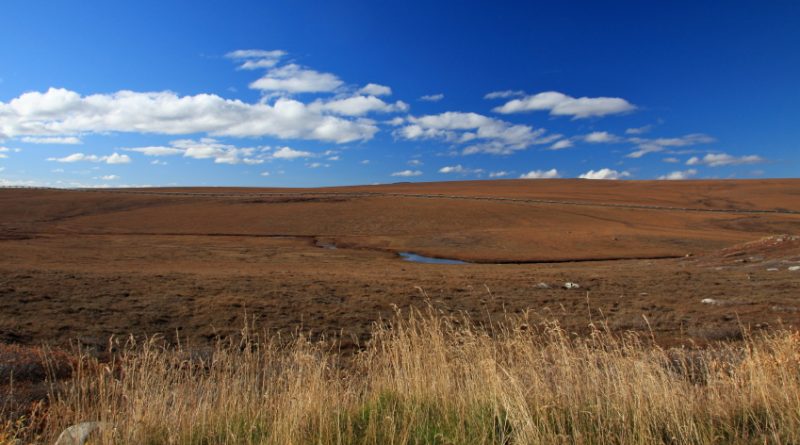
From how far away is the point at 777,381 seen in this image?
522 cm

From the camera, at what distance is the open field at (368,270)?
13.7 meters

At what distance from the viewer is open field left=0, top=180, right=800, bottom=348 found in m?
13.7

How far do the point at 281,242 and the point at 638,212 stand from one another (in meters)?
54.6

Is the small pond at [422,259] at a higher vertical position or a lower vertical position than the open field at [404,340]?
lower

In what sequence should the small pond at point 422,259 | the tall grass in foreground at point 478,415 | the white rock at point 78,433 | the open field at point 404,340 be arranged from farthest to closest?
the small pond at point 422,259 → the open field at point 404,340 → the white rock at point 78,433 → the tall grass in foreground at point 478,415

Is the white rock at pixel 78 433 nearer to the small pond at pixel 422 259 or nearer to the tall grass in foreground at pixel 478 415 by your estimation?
the tall grass in foreground at pixel 478 415

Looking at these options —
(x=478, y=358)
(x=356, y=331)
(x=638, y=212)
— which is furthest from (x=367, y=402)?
(x=638, y=212)

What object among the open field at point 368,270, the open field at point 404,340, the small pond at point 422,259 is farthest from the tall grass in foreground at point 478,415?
the small pond at point 422,259

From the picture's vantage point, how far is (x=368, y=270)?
27.8 metres

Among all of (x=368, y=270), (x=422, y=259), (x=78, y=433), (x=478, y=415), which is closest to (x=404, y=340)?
(x=478, y=415)

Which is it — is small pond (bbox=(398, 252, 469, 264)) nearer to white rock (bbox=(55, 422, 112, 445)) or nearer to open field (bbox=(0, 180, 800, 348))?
open field (bbox=(0, 180, 800, 348))

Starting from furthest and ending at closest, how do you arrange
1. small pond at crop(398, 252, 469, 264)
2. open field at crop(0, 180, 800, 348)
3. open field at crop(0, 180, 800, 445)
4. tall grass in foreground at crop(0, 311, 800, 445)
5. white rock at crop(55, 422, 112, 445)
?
small pond at crop(398, 252, 469, 264) < open field at crop(0, 180, 800, 348) < open field at crop(0, 180, 800, 445) < white rock at crop(55, 422, 112, 445) < tall grass in foreground at crop(0, 311, 800, 445)

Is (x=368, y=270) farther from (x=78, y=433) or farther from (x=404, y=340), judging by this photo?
(x=78, y=433)

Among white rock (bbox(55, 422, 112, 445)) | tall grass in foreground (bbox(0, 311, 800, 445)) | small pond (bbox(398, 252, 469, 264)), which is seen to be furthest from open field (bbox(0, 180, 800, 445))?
small pond (bbox(398, 252, 469, 264))
